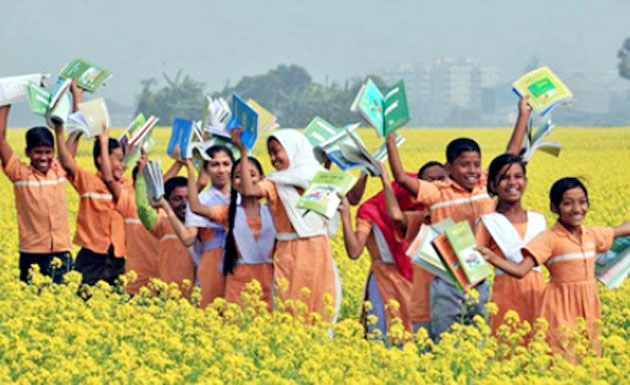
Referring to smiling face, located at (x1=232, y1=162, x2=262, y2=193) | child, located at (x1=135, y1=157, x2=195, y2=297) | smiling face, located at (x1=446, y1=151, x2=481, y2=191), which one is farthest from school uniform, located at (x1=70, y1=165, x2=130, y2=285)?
smiling face, located at (x1=446, y1=151, x2=481, y2=191)

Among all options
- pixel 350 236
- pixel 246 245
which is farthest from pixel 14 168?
pixel 350 236

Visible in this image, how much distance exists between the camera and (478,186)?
8469mm

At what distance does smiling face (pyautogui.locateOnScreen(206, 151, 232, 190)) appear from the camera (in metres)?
9.43

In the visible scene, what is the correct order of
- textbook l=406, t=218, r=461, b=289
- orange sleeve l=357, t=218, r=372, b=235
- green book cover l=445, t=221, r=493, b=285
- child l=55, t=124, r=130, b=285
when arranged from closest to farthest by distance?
1. green book cover l=445, t=221, r=493, b=285
2. textbook l=406, t=218, r=461, b=289
3. orange sleeve l=357, t=218, r=372, b=235
4. child l=55, t=124, r=130, b=285

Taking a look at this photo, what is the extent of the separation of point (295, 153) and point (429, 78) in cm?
19085

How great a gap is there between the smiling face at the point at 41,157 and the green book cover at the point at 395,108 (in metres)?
3.32

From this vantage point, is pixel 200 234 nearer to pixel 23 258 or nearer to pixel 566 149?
pixel 23 258

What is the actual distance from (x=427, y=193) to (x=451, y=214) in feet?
0.61

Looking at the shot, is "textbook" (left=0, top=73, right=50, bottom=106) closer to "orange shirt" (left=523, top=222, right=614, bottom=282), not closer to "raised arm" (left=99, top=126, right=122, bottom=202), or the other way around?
"raised arm" (left=99, top=126, right=122, bottom=202)

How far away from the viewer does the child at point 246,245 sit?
9.20 metres

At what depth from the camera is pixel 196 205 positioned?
29.6ft

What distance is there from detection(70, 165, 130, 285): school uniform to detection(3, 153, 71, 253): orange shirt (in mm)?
184

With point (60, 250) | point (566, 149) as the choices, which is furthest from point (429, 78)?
point (60, 250)

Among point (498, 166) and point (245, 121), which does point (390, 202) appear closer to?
point (498, 166)
